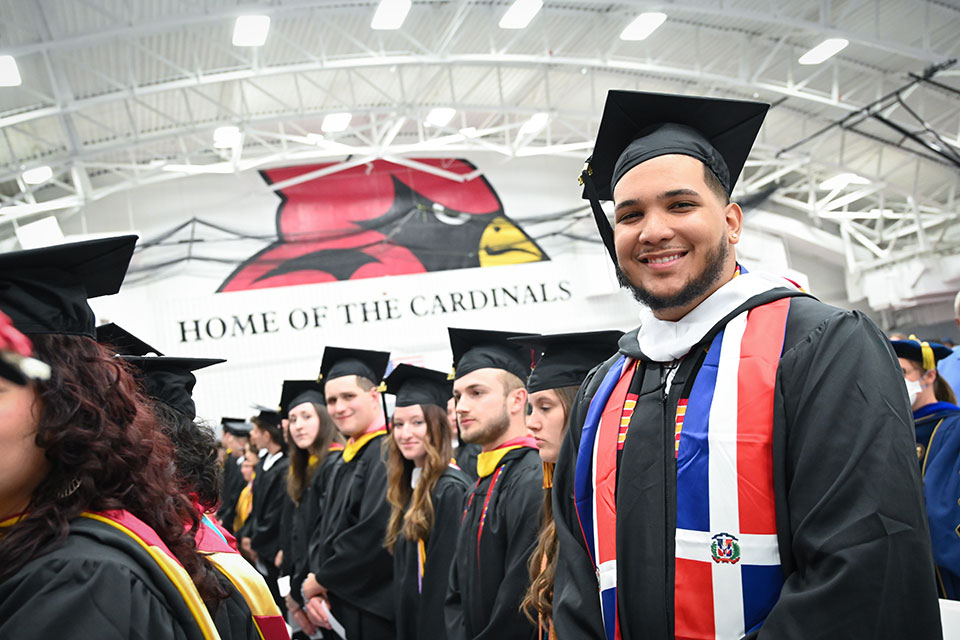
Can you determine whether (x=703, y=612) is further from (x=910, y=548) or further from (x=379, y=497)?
(x=379, y=497)

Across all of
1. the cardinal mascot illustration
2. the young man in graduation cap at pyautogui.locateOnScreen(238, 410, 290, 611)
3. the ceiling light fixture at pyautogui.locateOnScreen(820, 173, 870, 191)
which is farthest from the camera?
the ceiling light fixture at pyautogui.locateOnScreen(820, 173, 870, 191)

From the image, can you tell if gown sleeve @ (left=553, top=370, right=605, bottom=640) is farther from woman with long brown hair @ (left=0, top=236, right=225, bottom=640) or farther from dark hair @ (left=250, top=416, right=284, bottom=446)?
dark hair @ (left=250, top=416, right=284, bottom=446)

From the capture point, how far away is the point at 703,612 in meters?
1.60

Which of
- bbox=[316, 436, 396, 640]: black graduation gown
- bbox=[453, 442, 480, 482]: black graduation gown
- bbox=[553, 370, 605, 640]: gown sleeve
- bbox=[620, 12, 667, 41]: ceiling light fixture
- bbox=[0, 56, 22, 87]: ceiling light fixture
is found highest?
bbox=[620, 12, 667, 41]: ceiling light fixture

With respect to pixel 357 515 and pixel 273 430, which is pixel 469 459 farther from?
pixel 273 430

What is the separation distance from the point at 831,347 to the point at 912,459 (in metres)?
0.25

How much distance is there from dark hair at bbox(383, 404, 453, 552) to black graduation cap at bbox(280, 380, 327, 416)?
1904mm

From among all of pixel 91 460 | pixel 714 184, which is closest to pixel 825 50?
pixel 714 184

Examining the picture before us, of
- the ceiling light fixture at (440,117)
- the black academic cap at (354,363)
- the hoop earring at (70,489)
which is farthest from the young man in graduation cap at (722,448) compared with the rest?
the ceiling light fixture at (440,117)

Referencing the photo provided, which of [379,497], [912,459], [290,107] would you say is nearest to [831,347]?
[912,459]

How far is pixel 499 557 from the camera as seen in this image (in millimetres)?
3365

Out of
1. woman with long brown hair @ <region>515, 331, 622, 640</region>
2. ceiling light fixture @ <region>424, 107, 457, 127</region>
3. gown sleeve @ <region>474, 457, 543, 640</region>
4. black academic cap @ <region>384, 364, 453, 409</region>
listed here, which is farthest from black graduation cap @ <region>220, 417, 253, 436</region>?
woman with long brown hair @ <region>515, 331, 622, 640</region>

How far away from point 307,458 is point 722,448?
535cm

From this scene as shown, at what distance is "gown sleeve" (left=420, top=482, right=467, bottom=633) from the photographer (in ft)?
13.4
